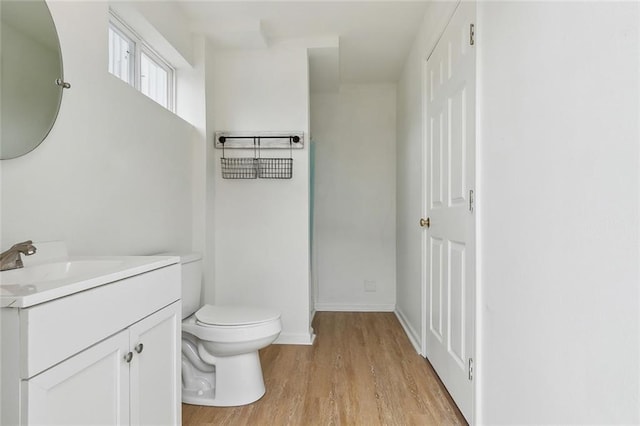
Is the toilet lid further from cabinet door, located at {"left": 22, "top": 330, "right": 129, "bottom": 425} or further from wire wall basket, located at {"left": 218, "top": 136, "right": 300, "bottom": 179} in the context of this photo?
wire wall basket, located at {"left": 218, "top": 136, "right": 300, "bottom": 179}

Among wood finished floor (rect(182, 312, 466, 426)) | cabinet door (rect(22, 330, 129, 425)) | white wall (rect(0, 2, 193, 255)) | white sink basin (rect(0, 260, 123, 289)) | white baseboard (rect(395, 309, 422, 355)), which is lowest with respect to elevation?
wood finished floor (rect(182, 312, 466, 426))

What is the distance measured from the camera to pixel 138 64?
2.17 metres

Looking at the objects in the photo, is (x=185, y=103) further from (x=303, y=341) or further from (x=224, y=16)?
(x=303, y=341)

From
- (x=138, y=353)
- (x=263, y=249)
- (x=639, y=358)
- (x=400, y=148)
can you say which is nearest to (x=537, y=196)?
(x=639, y=358)

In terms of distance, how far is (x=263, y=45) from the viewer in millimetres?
2723

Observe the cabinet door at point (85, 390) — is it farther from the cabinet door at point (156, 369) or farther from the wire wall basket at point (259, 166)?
the wire wall basket at point (259, 166)

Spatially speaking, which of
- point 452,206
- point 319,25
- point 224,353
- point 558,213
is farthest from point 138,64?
point 558,213

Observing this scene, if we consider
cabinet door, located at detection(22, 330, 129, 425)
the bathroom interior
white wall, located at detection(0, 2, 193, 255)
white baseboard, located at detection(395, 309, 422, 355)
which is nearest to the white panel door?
the bathroom interior

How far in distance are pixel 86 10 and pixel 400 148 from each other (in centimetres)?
257

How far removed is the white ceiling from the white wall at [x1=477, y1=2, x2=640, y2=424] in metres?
1.13

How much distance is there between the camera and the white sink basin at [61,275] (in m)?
0.74

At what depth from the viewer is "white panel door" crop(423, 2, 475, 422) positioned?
1.64m

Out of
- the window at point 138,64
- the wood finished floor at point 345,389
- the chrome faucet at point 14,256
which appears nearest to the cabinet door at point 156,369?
the chrome faucet at point 14,256

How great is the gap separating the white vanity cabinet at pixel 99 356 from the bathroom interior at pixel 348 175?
0.01m
